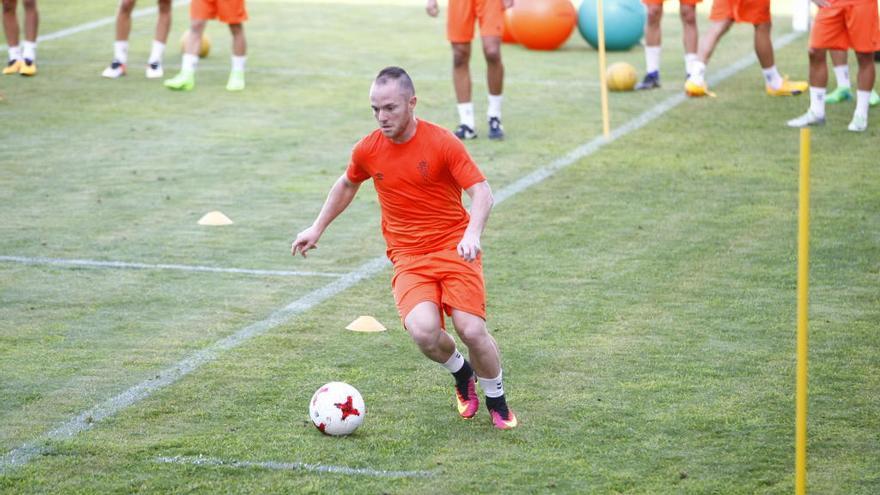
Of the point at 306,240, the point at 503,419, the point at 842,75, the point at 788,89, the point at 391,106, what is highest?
the point at 391,106

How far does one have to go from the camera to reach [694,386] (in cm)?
706

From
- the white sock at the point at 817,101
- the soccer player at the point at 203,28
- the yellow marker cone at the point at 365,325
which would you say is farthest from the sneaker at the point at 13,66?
the yellow marker cone at the point at 365,325

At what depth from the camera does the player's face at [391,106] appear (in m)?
6.25

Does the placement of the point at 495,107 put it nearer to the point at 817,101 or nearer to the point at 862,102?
the point at 817,101

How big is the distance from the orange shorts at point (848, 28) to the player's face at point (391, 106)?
8162mm

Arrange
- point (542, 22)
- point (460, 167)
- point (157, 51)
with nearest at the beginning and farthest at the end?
point (460, 167)
point (157, 51)
point (542, 22)

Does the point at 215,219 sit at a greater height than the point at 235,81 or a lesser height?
greater

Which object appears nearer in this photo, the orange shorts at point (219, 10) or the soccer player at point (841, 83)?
the soccer player at point (841, 83)

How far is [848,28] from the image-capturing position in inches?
526

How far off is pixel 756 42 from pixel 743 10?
0.38 m

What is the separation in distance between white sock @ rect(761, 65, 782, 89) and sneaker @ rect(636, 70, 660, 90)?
1341mm

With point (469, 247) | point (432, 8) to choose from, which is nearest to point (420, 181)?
point (469, 247)

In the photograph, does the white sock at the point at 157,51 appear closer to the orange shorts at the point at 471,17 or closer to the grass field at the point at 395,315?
the grass field at the point at 395,315

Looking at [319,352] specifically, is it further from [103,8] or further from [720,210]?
[103,8]
